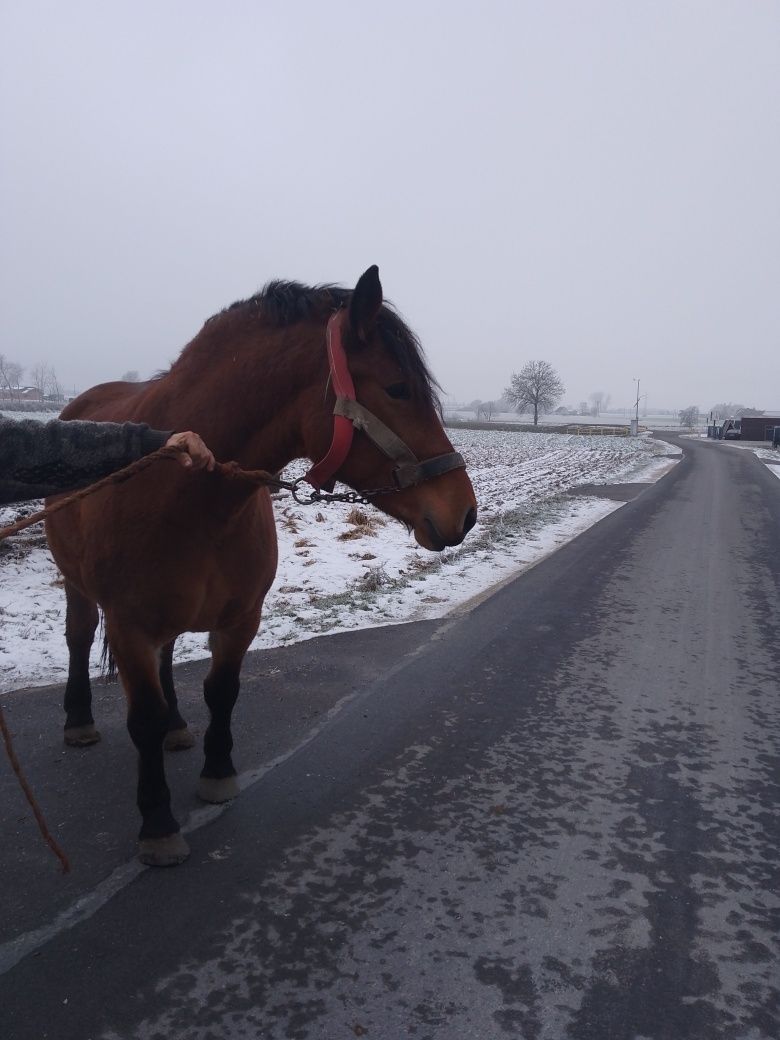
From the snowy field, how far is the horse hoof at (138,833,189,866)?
219 cm

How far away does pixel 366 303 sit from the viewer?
2320mm

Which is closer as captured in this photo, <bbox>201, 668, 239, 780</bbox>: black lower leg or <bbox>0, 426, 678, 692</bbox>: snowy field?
<bbox>201, 668, 239, 780</bbox>: black lower leg

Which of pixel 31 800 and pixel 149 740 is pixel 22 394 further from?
pixel 31 800

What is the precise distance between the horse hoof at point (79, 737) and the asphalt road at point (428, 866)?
0.09 metres

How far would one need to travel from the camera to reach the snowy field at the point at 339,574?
5.16m

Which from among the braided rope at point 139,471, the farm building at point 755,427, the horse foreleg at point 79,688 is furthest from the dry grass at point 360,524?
the farm building at point 755,427

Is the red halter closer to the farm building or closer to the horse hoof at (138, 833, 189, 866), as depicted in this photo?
the horse hoof at (138, 833, 189, 866)

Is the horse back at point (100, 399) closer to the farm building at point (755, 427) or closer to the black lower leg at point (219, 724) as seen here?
the black lower leg at point (219, 724)

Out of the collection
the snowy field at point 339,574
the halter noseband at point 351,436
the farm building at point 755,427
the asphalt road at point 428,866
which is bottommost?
the asphalt road at point 428,866

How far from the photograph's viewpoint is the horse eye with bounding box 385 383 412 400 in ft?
7.93

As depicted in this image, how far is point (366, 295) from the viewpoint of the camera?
7.55 ft

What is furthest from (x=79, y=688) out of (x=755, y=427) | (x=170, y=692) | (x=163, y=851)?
(x=755, y=427)

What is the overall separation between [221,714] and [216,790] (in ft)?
1.12

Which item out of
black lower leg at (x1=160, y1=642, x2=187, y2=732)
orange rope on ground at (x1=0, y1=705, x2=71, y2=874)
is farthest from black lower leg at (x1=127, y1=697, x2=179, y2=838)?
black lower leg at (x1=160, y1=642, x2=187, y2=732)
